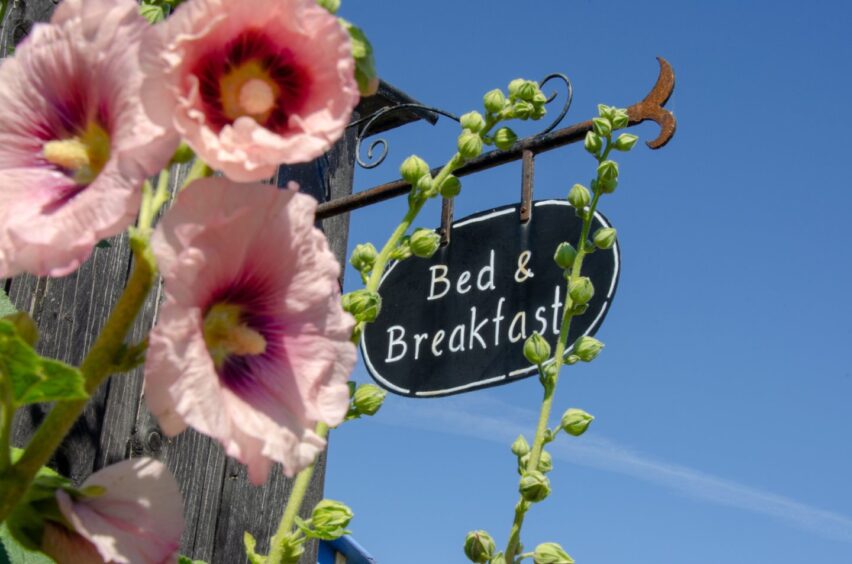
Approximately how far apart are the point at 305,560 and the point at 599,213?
786 mm

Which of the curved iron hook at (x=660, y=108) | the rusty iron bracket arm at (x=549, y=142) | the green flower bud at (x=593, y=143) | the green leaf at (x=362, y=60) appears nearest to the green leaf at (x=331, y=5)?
the green leaf at (x=362, y=60)

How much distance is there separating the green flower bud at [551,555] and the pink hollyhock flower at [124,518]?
1.76 ft

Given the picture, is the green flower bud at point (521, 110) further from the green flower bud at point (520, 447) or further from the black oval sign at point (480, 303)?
the black oval sign at point (480, 303)

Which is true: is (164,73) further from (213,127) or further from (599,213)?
(599,213)

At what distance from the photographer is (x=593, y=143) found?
1099mm

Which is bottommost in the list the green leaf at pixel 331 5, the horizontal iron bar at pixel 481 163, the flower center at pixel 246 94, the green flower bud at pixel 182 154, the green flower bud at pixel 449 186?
the green flower bud at pixel 182 154

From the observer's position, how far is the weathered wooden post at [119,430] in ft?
5.46

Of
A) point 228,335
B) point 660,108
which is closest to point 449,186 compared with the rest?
point 228,335

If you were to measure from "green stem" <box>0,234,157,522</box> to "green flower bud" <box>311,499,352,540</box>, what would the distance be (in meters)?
0.40

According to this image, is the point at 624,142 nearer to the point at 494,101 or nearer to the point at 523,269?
the point at 494,101

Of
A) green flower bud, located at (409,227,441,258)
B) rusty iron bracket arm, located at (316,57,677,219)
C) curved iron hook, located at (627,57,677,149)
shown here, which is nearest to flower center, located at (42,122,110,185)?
green flower bud, located at (409,227,441,258)

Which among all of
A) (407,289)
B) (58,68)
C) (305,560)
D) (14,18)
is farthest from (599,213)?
(58,68)

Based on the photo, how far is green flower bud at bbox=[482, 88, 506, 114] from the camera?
888mm

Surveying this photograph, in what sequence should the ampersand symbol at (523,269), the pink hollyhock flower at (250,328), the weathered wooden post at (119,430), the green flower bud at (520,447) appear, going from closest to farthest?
the pink hollyhock flower at (250,328)
the green flower bud at (520,447)
the weathered wooden post at (119,430)
the ampersand symbol at (523,269)
